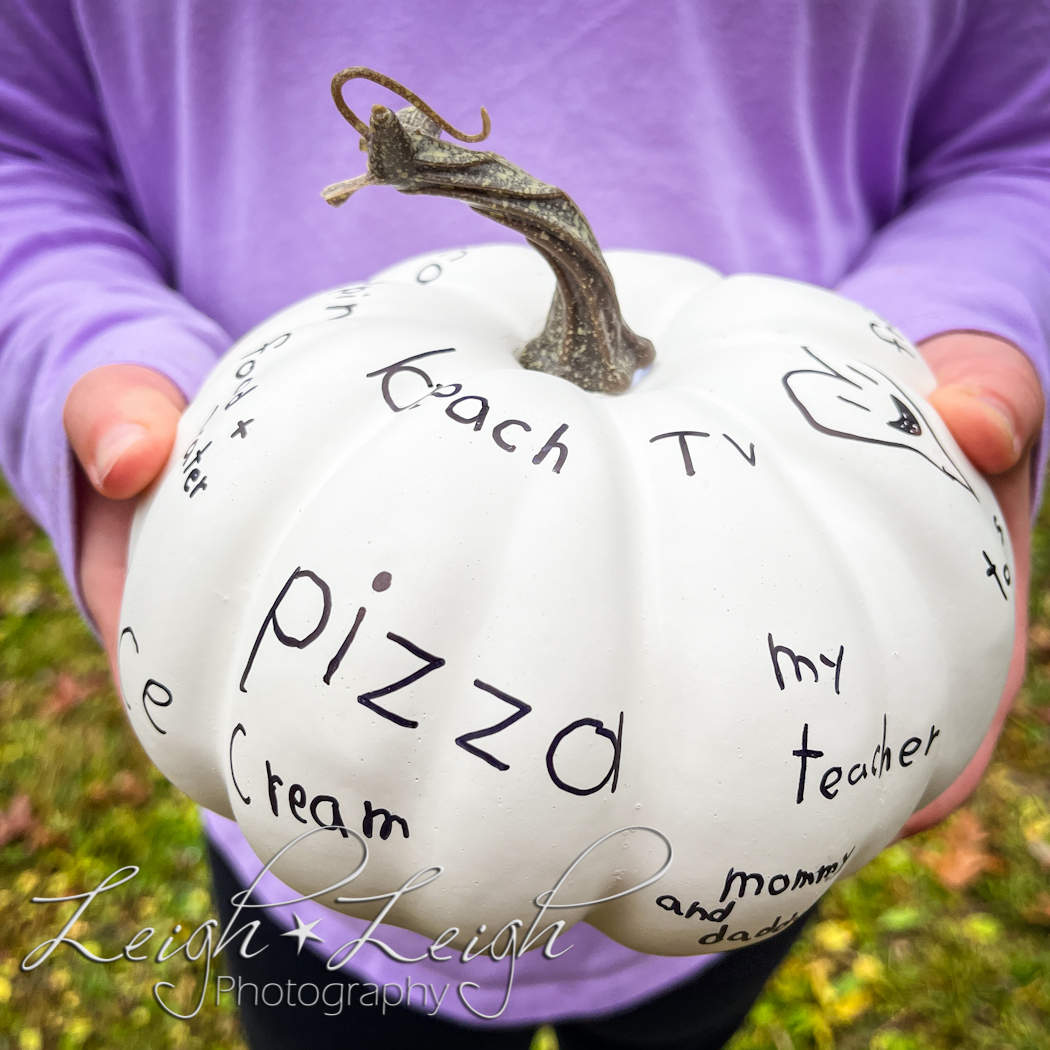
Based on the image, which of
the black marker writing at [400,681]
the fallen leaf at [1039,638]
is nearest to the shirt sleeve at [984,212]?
the black marker writing at [400,681]

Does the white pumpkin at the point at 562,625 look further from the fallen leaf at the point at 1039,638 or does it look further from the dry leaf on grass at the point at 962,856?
the fallen leaf at the point at 1039,638

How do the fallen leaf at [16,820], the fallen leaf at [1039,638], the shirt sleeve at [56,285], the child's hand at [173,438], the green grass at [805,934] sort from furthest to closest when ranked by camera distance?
the fallen leaf at [1039,638]
the fallen leaf at [16,820]
the green grass at [805,934]
the shirt sleeve at [56,285]
the child's hand at [173,438]

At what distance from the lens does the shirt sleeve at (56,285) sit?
1174 millimetres

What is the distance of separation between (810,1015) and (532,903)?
181 cm

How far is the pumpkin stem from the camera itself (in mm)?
838

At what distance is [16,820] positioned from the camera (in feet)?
8.99

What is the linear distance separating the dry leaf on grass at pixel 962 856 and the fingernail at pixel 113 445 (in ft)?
8.29

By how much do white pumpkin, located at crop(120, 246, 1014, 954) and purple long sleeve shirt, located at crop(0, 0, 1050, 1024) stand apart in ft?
1.04

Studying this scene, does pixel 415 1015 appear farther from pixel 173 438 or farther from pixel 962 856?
pixel 962 856

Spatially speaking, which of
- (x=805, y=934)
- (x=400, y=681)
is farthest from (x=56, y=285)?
(x=805, y=934)

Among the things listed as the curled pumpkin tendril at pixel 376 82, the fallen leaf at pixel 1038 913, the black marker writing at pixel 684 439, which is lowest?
the fallen leaf at pixel 1038 913

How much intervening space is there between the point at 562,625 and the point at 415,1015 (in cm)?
84

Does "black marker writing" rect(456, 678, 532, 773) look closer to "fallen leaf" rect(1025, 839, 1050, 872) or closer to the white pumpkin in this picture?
the white pumpkin

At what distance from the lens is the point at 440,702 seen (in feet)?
2.81
